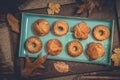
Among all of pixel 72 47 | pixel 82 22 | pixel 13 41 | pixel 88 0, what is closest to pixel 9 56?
pixel 13 41

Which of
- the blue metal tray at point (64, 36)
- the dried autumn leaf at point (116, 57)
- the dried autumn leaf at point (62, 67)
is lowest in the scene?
the dried autumn leaf at point (62, 67)

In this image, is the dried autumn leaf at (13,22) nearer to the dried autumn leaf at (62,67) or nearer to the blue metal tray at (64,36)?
the blue metal tray at (64,36)

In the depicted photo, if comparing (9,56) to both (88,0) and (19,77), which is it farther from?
(88,0)

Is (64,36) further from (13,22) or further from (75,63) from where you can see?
(13,22)

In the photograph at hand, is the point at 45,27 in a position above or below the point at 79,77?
above

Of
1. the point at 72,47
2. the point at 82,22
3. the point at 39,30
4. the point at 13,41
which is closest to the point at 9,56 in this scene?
the point at 13,41

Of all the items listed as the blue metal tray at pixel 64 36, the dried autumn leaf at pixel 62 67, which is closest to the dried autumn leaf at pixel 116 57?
the blue metal tray at pixel 64 36

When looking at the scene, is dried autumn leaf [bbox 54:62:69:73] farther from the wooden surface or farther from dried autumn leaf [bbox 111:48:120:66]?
dried autumn leaf [bbox 111:48:120:66]

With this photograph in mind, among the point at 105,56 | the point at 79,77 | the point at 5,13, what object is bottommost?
the point at 79,77

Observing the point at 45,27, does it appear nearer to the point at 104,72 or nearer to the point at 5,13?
the point at 5,13

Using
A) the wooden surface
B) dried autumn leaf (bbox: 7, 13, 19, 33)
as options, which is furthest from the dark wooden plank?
dried autumn leaf (bbox: 7, 13, 19, 33)

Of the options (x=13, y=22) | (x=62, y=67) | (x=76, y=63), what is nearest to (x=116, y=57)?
(x=76, y=63)
